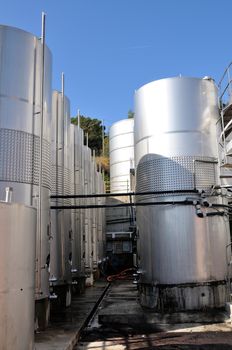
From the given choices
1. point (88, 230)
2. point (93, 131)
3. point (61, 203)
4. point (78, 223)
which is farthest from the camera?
point (93, 131)

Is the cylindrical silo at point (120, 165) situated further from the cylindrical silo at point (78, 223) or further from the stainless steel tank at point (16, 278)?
the stainless steel tank at point (16, 278)

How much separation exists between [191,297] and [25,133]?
6.02 m

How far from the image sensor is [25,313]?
5.77 meters

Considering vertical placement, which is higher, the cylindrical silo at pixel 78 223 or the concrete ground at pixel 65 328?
the cylindrical silo at pixel 78 223

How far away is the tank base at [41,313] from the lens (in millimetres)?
8742

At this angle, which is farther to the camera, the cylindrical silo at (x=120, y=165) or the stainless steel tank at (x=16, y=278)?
the cylindrical silo at (x=120, y=165)

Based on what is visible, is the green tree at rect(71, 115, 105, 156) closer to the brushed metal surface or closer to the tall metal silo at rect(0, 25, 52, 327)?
the brushed metal surface

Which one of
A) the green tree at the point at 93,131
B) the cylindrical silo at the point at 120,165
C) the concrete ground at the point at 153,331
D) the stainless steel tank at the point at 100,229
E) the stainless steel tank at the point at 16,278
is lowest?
the concrete ground at the point at 153,331

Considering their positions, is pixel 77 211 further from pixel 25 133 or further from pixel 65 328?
pixel 25 133

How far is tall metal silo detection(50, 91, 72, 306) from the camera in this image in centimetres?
1162

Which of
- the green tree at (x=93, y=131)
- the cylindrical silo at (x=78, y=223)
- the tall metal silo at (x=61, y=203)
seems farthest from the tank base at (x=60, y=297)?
the green tree at (x=93, y=131)

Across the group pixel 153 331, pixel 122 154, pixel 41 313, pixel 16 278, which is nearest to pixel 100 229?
pixel 122 154

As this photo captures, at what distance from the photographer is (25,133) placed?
9.02 meters

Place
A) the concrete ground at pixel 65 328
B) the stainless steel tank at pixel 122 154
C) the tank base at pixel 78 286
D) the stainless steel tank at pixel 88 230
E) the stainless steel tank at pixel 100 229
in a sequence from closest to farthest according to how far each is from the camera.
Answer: the concrete ground at pixel 65 328, the tank base at pixel 78 286, the stainless steel tank at pixel 88 230, the stainless steel tank at pixel 100 229, the stainless steel tank at pixel 122 154
